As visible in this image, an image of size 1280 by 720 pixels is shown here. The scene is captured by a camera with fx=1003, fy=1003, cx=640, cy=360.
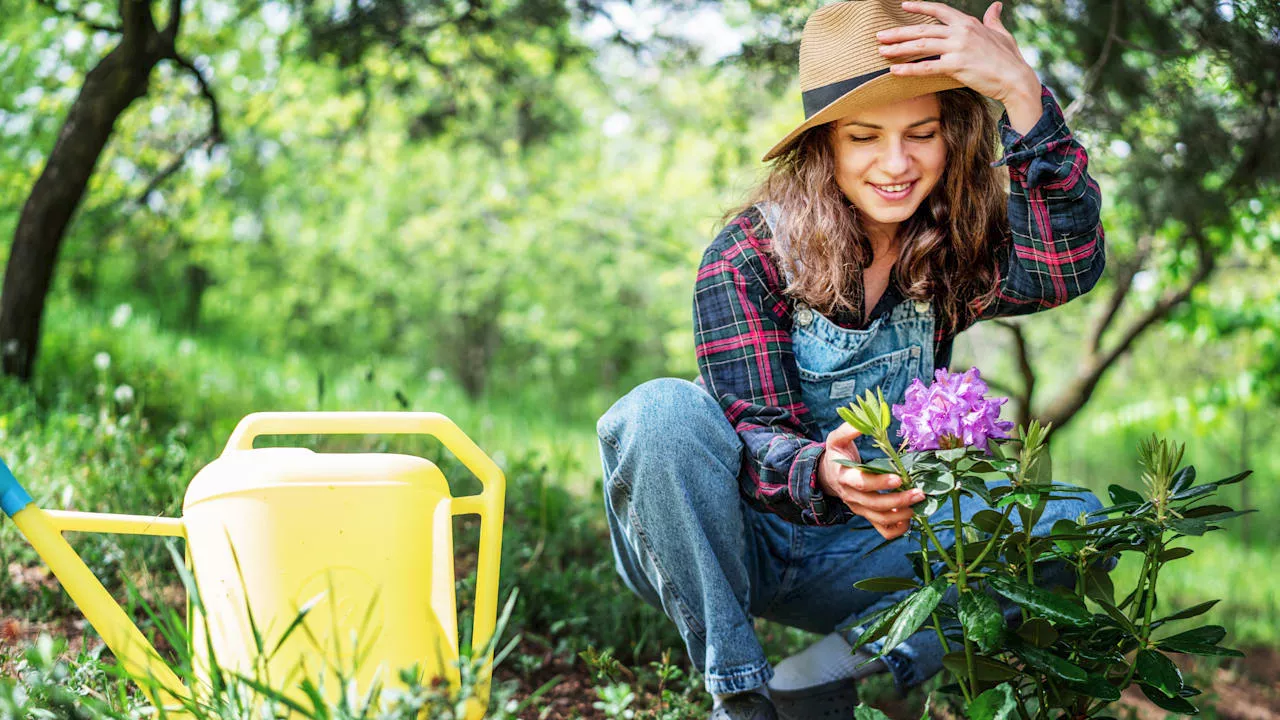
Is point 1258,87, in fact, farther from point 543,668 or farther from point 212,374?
point 212,374

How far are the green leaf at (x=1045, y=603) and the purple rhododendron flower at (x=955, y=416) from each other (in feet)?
0.64

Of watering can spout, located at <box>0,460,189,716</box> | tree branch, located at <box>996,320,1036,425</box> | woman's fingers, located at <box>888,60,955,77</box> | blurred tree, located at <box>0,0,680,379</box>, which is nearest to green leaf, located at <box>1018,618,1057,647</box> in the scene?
woman's fingers, located at <box>888,60,955,77</box>

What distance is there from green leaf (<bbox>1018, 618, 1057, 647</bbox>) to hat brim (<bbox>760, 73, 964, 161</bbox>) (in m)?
0.98

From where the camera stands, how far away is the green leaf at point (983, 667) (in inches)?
58.7

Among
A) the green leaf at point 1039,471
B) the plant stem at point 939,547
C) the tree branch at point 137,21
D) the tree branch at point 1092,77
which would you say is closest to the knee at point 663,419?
the plant stem at point 939,547

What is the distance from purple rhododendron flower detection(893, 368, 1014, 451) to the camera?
1.34 meters

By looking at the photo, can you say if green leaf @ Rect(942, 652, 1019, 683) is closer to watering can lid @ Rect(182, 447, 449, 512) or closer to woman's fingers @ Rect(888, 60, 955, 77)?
watering can lid @ Rect(182, 447, 449, 512)

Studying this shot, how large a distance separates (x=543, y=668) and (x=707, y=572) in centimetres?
78

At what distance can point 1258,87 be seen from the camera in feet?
9.98

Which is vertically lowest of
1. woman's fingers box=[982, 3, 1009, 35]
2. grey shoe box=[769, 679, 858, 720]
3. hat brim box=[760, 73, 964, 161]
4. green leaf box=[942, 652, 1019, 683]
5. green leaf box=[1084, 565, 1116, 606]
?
grey shoe box=[769, 679, 858, 720]

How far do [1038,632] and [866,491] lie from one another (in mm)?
322

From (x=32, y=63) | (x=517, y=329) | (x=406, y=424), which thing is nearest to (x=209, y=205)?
(x=32, y=63)

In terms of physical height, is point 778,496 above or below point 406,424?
below

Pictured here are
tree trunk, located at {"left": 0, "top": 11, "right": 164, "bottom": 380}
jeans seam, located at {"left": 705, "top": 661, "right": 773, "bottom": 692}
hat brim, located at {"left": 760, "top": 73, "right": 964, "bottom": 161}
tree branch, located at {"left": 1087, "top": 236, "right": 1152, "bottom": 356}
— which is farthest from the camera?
tree branch, located at {"left": 1087, "top": 236, "right": 1152, "bottom": 356}
